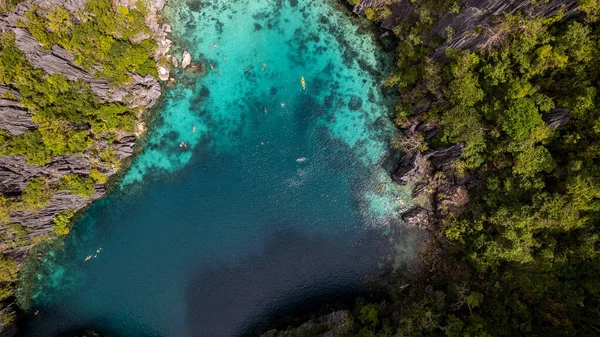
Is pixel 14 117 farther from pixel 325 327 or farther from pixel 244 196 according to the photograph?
pixel 325 327

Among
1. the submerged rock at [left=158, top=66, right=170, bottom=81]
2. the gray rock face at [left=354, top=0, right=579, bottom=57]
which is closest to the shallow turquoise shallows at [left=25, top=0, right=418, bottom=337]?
the submerged rock at [left=158, top=66, right=170, bottom=81]

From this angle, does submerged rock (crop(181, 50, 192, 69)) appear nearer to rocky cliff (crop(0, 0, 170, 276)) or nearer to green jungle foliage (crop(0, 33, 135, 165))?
rocky cliff (crop(0, 0, 170, 276))

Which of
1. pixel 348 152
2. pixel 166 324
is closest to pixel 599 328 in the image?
pixel 348 152

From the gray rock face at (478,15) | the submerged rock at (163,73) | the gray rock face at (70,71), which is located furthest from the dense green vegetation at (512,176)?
the gray rock face at (70,71)

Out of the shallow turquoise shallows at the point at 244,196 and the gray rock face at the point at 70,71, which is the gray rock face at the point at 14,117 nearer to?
the gray rock face at the point at 70,71

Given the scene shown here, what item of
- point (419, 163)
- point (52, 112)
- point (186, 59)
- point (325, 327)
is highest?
point (186, 59)

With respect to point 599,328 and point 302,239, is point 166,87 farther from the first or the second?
point 599,328

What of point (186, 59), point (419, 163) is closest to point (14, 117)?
point (186, 59)
